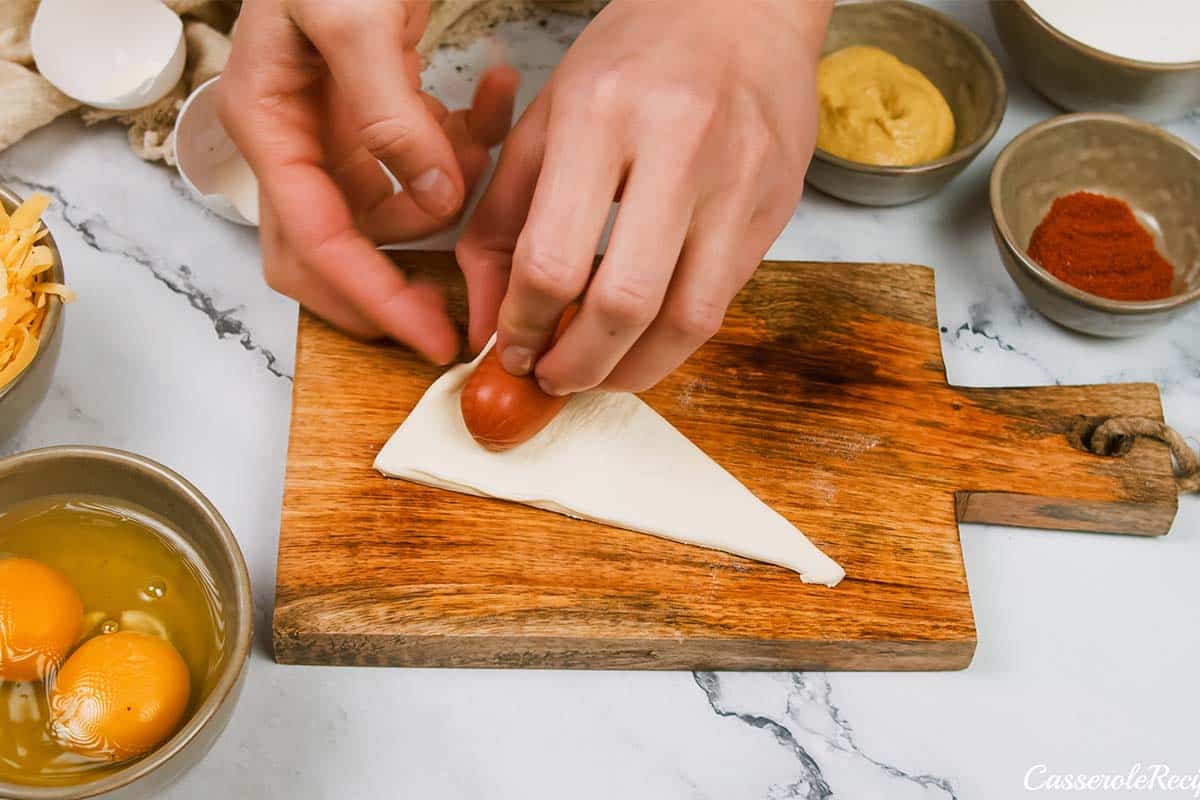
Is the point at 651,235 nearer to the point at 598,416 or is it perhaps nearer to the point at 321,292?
the point at 598,416

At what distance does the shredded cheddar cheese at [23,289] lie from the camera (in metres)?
1.29

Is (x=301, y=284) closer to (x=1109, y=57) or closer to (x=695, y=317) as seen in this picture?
(x=695, y=317)

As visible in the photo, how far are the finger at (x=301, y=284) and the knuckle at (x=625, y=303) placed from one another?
1.48ft

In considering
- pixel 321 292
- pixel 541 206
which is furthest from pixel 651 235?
pixel 321 292

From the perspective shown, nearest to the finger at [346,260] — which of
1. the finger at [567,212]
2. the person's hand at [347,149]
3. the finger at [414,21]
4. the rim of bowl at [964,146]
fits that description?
the person's hand at [347,149]

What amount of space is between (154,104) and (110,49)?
0.11 metres

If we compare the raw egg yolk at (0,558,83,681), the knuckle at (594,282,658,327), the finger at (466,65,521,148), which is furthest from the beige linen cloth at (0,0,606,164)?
the knuckle at (594,282,658,327)

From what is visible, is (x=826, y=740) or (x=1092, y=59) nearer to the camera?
(x=826, y=740)

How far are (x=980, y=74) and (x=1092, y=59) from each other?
0.16m

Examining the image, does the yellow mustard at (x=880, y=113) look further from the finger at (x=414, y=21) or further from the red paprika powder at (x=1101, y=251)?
the finger at (x=414, y=21)

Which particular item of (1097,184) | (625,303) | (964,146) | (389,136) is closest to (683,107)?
(625,303)

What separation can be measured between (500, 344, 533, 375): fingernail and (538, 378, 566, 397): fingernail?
0.9 inches

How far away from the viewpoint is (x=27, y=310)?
1.30 m

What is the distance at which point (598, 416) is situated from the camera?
148 centimetres
